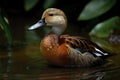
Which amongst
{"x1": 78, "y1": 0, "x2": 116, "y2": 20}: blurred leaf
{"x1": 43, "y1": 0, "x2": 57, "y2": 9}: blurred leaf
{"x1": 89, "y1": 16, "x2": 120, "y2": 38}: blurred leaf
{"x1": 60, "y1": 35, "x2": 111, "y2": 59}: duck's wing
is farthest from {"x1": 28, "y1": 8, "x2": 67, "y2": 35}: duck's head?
{"x1": 43, "y1": 0, "x2": 57, "y2": 9}: blurred leaf

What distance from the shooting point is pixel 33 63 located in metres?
7.34

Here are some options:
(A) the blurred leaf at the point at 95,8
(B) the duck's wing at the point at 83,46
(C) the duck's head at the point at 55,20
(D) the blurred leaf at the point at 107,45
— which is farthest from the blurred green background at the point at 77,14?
(B) the duck's wing at the point at 83,46

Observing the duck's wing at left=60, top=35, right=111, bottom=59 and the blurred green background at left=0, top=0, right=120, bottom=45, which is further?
the blurred green background at left=0, top=0, right=120, bottom=45

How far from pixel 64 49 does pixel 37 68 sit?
1.47 ft

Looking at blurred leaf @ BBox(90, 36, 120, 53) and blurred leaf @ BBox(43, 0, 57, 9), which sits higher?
blurred leaf @ BBox(43, 0, 57, 9)

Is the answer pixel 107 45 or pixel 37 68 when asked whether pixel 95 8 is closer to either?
pixel 107 45

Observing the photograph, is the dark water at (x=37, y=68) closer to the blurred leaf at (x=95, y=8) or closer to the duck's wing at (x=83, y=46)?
the duck's wing at (x=83, y=46)

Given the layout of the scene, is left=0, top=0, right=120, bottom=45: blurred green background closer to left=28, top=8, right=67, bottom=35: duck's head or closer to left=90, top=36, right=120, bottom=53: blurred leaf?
left=90, top=36, right=120, bottom=53: blurred leaf

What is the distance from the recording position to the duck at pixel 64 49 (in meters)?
7.05

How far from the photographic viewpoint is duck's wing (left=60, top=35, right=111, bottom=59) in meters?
7.17

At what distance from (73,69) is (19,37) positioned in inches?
109

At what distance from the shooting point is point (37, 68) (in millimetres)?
7023

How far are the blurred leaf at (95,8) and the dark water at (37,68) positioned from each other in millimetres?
981

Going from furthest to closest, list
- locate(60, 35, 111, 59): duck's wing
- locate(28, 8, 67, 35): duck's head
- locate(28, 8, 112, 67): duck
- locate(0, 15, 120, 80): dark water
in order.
A: 1. locate(28, 8, 67, 35): duck's head
2. locate(60, 35, 111, 59): duck's wing
3. locate(28, 8, 112, 67): duck
4. locate(0, 15, 120, 80): dark water
